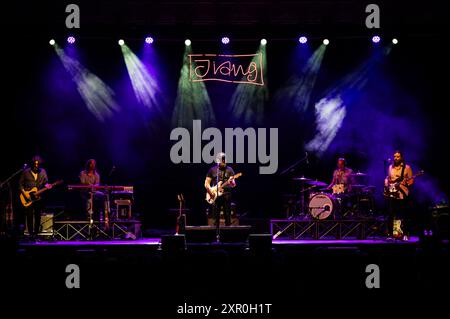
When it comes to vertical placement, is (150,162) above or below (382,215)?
above

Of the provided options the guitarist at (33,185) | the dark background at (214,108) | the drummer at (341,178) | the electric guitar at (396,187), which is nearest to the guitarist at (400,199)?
the electric guitar at (396,187)

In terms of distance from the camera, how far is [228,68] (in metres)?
15.9

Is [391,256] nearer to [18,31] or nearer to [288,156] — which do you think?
[288,156]

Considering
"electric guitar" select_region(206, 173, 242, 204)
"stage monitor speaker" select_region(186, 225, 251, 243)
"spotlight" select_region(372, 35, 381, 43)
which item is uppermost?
"spotlight" select_region(372, 35, 381, 43)

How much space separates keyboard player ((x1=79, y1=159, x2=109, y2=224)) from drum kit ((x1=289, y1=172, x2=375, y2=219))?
4.54 m

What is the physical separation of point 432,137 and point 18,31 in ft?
36.1

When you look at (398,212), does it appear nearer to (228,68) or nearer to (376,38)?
(376,38)

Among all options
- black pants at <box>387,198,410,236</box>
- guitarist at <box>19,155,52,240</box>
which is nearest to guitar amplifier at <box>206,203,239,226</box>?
black pants at <box>387,198,410,236</box>

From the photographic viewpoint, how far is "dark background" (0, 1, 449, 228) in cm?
1555

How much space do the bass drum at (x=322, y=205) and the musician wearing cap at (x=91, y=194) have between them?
4865 mm

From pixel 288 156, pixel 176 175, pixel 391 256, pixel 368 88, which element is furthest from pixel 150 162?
pixel 391 256

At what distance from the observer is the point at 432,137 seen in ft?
51.5

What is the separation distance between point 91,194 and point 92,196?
6 centimetres

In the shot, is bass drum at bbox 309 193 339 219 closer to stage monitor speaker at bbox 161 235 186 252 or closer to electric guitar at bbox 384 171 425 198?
electric guitar at bbox 384 171 425 198
